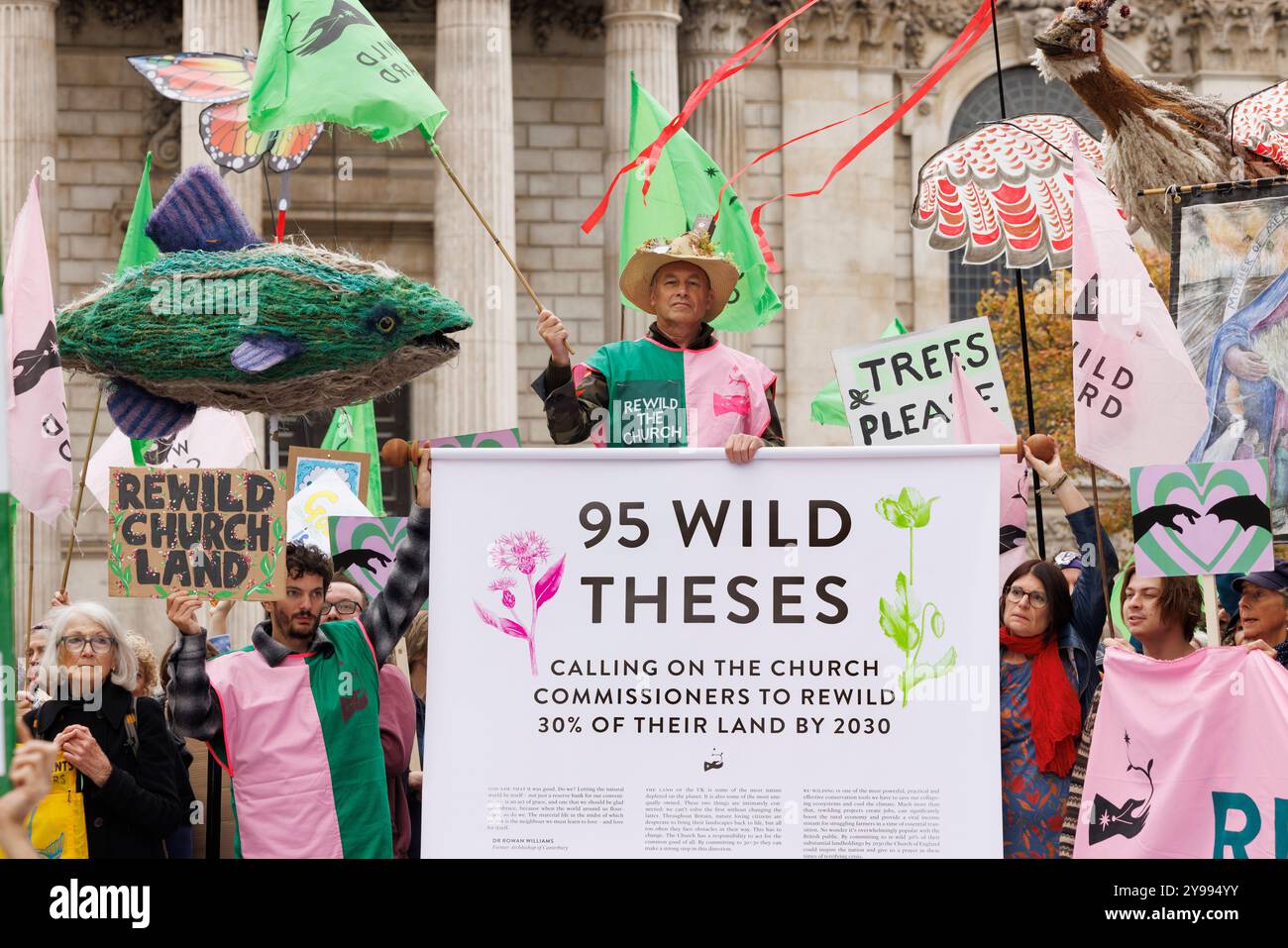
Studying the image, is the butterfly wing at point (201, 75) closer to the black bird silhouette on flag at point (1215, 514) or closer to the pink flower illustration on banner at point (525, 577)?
the pink flower illustration on banner at point (525, 577)

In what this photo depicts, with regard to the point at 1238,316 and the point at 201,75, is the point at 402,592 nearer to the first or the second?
the point at 1238,316

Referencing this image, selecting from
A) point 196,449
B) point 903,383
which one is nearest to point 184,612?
point 903,383

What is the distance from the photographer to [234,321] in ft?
24.6

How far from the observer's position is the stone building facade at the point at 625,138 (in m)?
29.6

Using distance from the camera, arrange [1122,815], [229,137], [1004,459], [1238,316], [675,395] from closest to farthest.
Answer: [1122,815]
[675,395]
[1004,459]
[1238,316]
[229,137]

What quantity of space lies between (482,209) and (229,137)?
10444 millimetres

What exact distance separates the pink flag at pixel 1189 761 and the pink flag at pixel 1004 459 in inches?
40.5

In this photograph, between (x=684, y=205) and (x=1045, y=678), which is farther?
(x=684, y=205)

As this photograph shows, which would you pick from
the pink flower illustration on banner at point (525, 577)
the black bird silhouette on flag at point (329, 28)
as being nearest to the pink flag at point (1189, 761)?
the pink flower illustration on banner at point (525, 577)

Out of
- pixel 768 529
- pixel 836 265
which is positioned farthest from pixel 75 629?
pixel 836 265

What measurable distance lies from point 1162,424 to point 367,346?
2.99 metres

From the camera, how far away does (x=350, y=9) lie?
867cm

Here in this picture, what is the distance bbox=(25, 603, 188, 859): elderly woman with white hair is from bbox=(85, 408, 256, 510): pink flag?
4.50 meters

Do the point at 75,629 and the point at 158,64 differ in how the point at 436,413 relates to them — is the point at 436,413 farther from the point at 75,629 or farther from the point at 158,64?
the point at 75,629
